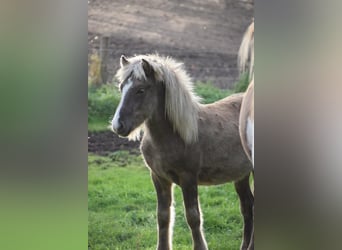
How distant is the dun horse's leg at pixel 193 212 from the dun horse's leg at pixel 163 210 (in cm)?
10

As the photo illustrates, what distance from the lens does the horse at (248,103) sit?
2953 mm

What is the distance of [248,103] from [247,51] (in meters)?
0.30

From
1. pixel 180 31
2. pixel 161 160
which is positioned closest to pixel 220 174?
pixel 161 160

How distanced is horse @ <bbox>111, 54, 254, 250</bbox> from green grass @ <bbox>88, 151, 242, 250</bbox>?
0.13ft

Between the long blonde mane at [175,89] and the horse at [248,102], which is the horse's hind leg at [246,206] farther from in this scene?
the long blonde mane at [175,89]

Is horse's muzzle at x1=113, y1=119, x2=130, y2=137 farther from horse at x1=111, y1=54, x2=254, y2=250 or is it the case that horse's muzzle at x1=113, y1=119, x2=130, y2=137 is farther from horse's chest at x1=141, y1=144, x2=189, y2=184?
horse's chest at x1=141, y1=144, x2=189, y2=184

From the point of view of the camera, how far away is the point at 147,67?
8.95 feet

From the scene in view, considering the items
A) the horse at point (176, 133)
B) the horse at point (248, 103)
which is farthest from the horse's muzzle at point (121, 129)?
the horse at point (248, 103)

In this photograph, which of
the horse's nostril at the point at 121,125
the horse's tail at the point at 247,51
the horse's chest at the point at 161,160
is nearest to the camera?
the horse's nostril at the point at 121,125

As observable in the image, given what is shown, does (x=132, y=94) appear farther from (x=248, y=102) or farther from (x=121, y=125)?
(x=248, y=102)
